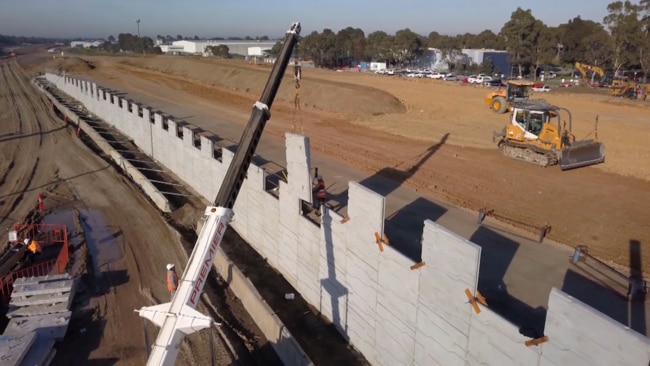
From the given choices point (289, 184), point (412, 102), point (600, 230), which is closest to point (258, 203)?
point (289, 184)

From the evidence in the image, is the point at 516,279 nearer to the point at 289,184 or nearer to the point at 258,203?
the point at 289,184

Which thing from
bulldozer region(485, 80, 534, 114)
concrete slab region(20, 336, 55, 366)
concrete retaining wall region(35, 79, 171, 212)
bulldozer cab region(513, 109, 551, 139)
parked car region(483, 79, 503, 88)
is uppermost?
parked car region(483, 79, 503, 88)

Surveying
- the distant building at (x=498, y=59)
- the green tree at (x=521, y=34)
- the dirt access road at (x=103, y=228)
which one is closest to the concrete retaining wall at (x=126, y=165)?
the dirt access road at (x=103, y=228)

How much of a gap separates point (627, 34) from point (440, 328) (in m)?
66.0

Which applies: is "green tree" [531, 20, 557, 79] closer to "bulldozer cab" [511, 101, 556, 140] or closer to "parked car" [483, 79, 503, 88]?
"parked car" [483, 79, 503, 88]

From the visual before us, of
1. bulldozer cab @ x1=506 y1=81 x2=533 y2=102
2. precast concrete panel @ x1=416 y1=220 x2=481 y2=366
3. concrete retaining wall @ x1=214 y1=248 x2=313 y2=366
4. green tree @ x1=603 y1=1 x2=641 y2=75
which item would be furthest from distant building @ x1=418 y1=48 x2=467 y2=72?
precast concrete panel @ x1=416 y1=220 x2=481 y2=366

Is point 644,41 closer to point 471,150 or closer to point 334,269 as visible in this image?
point 471,150

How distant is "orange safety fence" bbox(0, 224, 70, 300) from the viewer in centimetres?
1272

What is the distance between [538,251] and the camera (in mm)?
11258

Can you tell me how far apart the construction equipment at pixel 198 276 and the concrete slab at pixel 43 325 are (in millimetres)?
5408

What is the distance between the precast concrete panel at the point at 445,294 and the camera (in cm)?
682

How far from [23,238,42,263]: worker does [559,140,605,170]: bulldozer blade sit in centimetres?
1879

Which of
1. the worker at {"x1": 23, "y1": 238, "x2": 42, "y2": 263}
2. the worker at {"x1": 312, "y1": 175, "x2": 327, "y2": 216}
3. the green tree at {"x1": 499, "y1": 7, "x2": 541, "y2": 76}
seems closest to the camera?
the worker at {"x1": 312, "y1": 175, "x2": 327, "y2": 216}

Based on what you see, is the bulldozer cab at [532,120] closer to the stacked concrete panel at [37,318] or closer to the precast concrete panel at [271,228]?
the precast concrete panel at [271,228]
